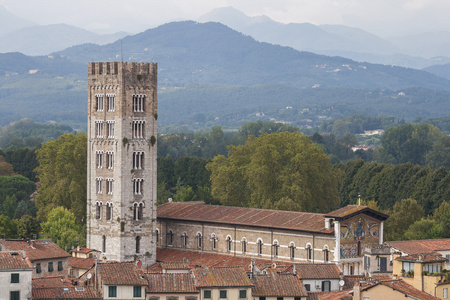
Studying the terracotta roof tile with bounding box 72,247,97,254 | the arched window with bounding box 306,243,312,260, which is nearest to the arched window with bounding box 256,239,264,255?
the arched window with bounding box 306,243,312,260

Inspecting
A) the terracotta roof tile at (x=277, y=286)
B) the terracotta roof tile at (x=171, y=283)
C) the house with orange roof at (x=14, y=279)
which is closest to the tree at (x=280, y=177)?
the terracotta roof tile at (x=277, y=286)

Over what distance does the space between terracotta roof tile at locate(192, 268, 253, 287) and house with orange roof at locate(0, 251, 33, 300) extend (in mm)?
8880

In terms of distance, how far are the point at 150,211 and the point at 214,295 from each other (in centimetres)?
2902

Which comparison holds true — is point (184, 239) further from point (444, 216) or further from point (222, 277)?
point (222, 277)

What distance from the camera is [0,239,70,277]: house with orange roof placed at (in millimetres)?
78750

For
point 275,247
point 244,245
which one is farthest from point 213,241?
point 275,247

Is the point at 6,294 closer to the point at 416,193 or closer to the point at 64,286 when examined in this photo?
the point at 64,286

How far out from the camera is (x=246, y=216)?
291ft

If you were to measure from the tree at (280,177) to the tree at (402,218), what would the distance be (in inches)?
289

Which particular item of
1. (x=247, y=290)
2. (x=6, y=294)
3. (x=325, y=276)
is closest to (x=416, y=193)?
(x=325, y=276)

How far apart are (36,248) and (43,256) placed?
1.83 meters

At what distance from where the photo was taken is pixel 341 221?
8025cm

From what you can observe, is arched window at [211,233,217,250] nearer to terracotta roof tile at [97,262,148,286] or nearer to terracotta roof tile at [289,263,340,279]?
terracotta roof tile at [289,263,340,279]

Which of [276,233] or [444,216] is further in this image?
[444,216]
